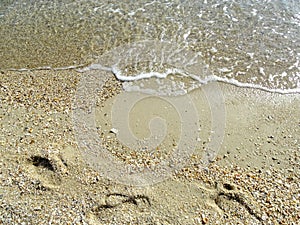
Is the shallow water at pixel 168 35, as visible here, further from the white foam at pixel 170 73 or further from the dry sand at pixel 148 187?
the dry sand at pixel 148 187

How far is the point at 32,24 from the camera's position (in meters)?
5.53

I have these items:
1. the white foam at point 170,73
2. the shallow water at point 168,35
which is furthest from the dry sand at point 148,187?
the shallow water at point 168,35

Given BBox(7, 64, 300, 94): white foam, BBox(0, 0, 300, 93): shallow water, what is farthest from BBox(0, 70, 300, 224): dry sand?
BBox(0, 0, 300, 93): shallow water

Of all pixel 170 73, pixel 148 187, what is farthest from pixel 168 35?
pixel 148 187

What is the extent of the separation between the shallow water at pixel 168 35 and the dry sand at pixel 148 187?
35.3 inches

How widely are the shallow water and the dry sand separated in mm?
895

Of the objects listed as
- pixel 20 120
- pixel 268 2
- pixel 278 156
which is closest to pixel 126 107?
pixel 20 120

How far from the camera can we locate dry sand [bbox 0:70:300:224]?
2783 millimetres

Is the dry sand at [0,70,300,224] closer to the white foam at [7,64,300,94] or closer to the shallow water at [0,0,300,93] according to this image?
the white foam at [7,64,300,94]

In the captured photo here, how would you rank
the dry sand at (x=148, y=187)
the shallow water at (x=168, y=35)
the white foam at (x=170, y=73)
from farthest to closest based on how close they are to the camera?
the shallow water at (x=168, y=35)
the white foam at (x=170, y=73)
the dry sand at (x=148, y=187)

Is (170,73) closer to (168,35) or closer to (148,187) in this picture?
(168,35)

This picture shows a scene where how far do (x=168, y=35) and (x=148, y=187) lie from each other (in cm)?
323

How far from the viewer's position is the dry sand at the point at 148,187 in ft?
9.13

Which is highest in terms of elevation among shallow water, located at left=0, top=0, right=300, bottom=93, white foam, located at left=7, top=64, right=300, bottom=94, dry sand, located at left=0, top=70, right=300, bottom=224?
shallow water, located at left=0, top=0, right=300, bottom=93
